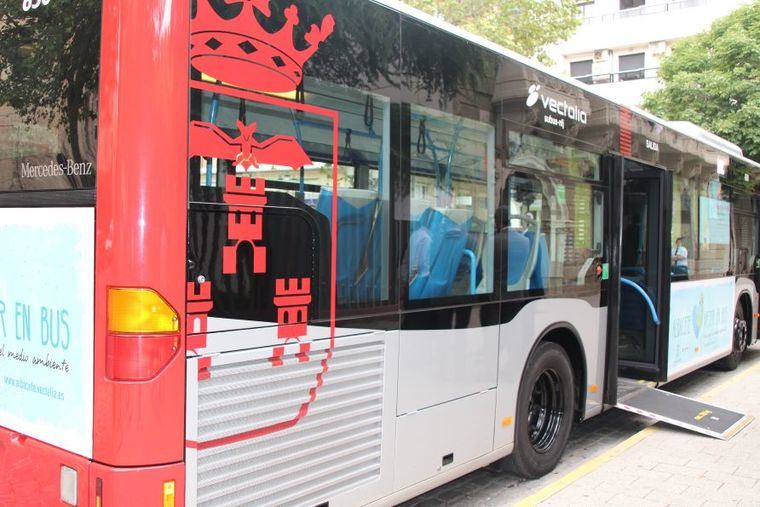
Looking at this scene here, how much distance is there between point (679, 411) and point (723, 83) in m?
12.1

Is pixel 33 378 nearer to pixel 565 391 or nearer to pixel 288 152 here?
pixel 288 152

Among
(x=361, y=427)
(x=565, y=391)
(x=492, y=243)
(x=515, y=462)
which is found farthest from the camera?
(x=565, y=391)

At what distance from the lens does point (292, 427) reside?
2871 millimetres

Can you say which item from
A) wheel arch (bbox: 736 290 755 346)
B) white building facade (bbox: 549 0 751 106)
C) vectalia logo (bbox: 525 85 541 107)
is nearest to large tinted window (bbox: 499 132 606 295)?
vectalia logo (bbox: 525 85 541 107)

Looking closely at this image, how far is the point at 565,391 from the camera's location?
5.11 metres

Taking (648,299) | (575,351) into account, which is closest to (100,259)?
(575,351)

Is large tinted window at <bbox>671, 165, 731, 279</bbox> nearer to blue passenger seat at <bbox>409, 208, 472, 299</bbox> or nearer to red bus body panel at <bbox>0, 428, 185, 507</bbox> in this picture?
blue passenger seat at <bbox>409, 208, 472, 299</bbox>

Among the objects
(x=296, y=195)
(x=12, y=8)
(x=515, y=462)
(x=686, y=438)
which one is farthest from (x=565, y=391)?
(x=12, y=8)

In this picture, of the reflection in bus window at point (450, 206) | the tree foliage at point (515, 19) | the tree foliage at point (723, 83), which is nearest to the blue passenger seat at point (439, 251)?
the reflection in bus window at point (450, 206)

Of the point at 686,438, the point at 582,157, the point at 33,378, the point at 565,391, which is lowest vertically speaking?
the point at 686,438

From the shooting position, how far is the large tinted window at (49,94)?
8.18ft

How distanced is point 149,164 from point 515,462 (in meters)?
3.42

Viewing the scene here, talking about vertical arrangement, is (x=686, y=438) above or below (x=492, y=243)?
below

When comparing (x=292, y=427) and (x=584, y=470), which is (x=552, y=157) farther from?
(x=292, y=427)
